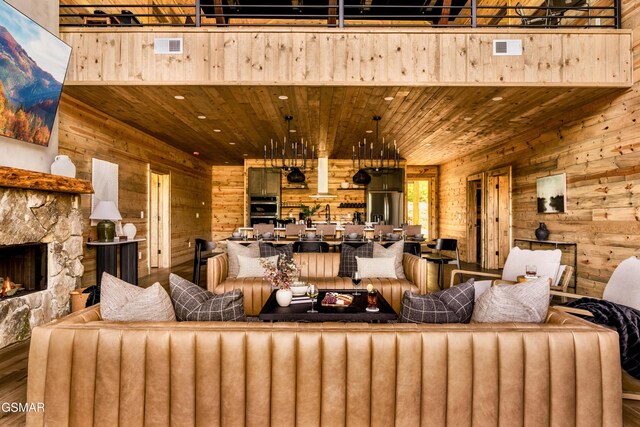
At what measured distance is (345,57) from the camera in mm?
4457

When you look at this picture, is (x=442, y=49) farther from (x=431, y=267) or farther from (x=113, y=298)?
(x=431, y=267)

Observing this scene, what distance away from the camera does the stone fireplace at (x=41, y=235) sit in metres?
3.48

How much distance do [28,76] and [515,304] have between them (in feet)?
14.7

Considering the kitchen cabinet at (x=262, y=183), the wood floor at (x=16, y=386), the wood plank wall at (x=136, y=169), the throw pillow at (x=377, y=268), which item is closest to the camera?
the wood floor at (x=16, y=386)

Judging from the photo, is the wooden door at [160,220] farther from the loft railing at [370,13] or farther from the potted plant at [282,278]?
the potted plant at [282,278]

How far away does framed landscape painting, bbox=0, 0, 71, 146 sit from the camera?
10.8ft

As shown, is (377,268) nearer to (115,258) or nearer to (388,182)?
(115,258)

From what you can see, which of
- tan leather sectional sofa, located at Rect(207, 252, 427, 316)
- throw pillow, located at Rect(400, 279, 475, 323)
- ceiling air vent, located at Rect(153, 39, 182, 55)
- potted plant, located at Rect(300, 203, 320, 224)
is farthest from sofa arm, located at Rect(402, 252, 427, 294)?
potted plant, located at Rect(300, 203, 320, 224)

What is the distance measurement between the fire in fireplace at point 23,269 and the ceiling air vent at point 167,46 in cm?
255

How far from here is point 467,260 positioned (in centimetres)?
972

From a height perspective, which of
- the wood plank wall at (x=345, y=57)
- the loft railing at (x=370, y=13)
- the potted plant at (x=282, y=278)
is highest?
the loft railing at (x=370, y=13)

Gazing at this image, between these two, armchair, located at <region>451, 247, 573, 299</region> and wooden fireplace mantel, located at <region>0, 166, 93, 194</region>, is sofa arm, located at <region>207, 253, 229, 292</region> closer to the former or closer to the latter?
wooden fireplace mantel, located at <region>0, 166, 93, 194</region>

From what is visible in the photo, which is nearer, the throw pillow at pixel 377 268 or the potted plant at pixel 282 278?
the potted plant at pixel 282 278

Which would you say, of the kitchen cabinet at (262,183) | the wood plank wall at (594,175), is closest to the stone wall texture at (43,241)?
the kitchen cabinet at (262,183)
